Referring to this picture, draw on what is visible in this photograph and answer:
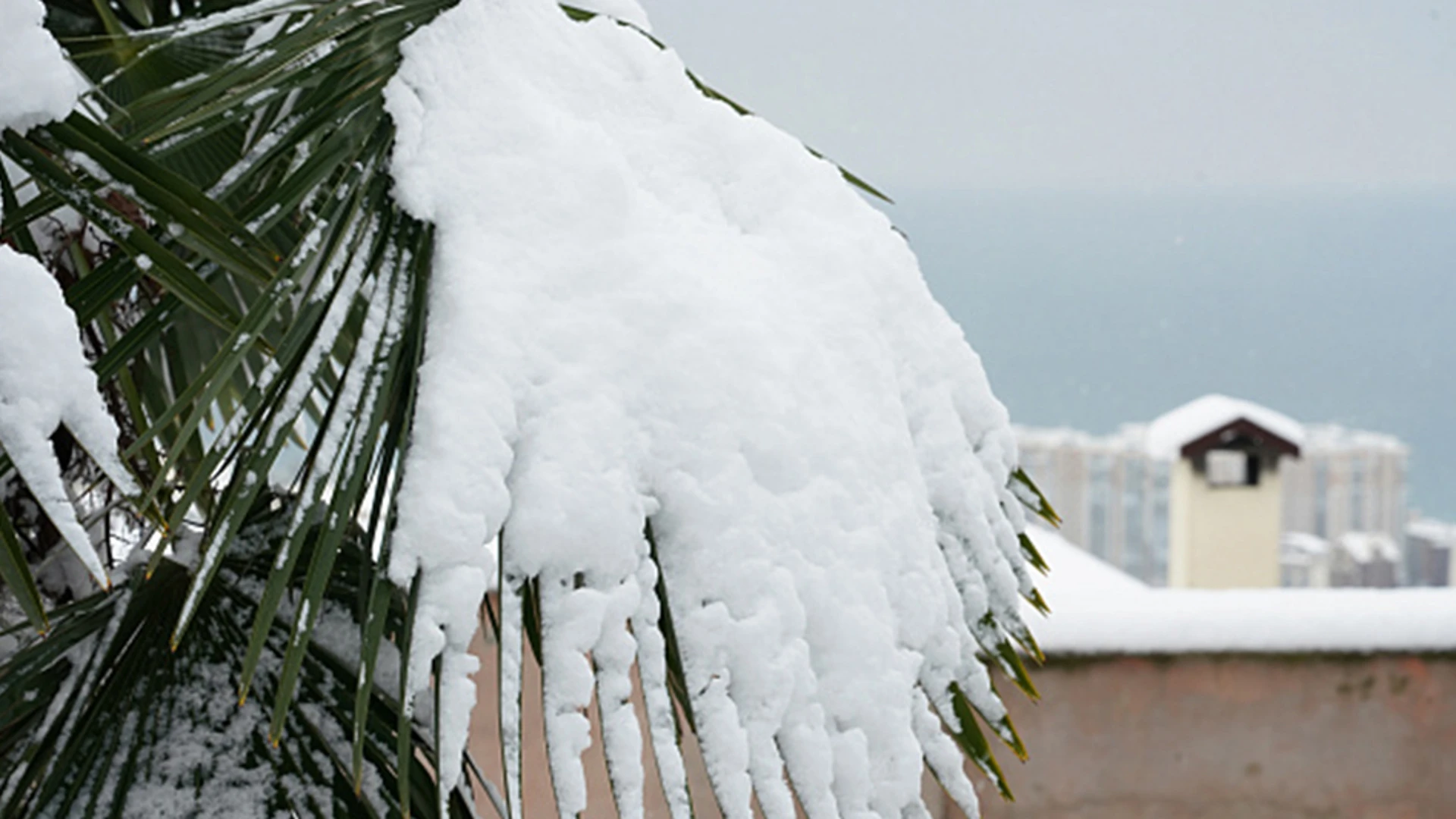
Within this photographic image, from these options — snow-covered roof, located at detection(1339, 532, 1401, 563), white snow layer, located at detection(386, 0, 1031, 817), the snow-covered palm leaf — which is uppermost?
white snow layer, located at detection(386, 0, 1031, 817)

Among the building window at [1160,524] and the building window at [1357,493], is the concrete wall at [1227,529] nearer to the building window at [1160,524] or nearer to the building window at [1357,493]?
the building window at [1160,524]

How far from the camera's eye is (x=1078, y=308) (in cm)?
2525

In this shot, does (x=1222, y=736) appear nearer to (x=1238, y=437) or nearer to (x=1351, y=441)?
(x=1238, y=437)

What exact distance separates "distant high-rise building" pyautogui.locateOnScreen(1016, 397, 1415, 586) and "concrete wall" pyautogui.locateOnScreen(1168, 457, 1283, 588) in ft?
2.40

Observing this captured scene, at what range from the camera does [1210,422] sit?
345 centimetres

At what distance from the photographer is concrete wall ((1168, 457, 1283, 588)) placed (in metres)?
3.49

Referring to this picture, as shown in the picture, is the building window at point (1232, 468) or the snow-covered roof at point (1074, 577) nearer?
the snow-covered roof at point (1074, 577)

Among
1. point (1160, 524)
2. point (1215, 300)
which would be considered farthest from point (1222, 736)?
point (1215, 300)

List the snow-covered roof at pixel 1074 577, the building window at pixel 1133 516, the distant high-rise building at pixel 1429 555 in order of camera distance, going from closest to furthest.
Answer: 1. the snow-covered roof at pixel 1074 577
2. the building window at pixel 1133 516
3. the distant high-rise building at pixel 1429 555

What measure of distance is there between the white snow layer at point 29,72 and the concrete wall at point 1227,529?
11.2 feet

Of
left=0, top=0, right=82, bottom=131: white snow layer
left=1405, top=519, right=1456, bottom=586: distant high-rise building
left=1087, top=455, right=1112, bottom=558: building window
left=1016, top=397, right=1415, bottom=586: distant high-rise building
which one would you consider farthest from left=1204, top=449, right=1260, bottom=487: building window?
left=0, top=0, right=82, bottom=131: white snow layer

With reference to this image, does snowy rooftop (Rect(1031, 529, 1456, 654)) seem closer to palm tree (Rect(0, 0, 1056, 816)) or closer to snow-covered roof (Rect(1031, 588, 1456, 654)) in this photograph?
snow-covered roof (Rect(1031, 588, 1456, 654))

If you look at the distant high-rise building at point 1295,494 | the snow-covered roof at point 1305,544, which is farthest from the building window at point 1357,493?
the snow-covered roof at point 1305,544

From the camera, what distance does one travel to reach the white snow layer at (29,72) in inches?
16.1
